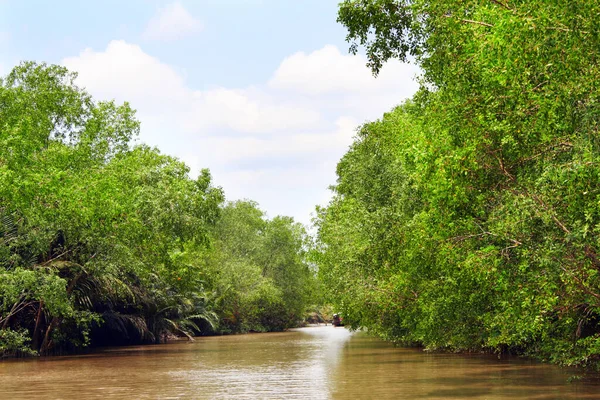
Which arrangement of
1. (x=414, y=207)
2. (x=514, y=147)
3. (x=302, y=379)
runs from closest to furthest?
(x=514, y=147), (x=302, y=379), (x=414, y=207)

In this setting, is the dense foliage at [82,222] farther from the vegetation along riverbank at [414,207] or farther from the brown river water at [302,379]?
the brown river water at [302,379]

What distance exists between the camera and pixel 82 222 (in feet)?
103

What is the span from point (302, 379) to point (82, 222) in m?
14.1

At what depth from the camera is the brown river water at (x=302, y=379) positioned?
16.9 metres

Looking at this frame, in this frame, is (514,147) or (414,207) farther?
(414,207)

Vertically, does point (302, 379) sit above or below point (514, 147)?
below

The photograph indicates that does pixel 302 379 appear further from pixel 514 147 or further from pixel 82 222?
pixel 82 222

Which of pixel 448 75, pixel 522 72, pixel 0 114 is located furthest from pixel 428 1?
pixel 0 114

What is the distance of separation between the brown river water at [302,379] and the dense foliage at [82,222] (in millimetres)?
3909

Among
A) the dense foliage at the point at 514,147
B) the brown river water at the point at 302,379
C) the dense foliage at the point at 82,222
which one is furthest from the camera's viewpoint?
the dense foliage at the point at 82,222

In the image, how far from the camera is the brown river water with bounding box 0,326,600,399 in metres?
16.9

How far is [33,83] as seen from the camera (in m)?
42.1

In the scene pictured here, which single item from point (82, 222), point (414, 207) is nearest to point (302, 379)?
point (414, 207)

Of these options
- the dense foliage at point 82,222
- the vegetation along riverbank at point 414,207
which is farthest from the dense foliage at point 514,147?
the dense foliage at point 82,222
